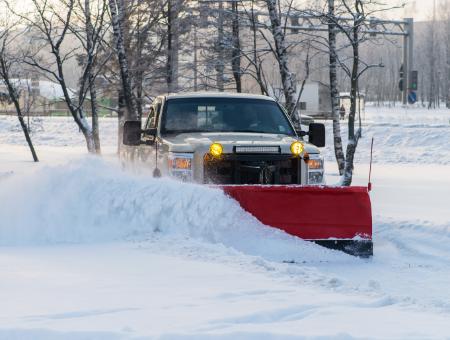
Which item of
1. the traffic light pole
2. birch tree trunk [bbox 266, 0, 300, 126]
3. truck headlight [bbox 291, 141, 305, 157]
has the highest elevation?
the traffic light pole

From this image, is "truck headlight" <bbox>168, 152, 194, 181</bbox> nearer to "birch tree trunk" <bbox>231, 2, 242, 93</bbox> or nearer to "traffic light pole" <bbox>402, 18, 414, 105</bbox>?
"birch tree trunk" <bbox>231, 2, 242, 93</bbox>

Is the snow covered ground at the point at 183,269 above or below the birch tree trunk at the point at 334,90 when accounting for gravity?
below

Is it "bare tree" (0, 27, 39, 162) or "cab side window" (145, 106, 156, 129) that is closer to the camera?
"cab side window" (145, 106, 156, 129)

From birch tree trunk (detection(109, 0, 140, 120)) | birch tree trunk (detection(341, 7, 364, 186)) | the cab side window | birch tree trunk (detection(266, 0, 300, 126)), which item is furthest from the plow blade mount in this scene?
birch tree trunk (detection(109, 0, 140, 120))

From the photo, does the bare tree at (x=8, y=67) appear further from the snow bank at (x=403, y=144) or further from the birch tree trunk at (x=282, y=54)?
the snow bank at (x=403, y=144)

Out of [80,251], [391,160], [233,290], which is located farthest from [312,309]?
[391,160]

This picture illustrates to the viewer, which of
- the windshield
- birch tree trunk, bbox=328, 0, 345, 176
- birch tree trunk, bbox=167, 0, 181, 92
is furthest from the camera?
birch tree trunk, bbox=167, 0, 181, 92

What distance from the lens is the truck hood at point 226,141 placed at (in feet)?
27.6

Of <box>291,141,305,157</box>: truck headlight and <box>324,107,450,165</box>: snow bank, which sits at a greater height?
<box>291,141,305,157</box>: truck headlight

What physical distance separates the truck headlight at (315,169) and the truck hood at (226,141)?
0.08 meters

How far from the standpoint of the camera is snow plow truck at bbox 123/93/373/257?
7.93 m

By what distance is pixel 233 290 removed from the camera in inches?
215

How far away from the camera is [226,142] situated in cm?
843

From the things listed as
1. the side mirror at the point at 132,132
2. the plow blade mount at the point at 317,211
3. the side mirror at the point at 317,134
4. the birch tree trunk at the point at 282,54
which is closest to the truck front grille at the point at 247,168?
the plow blade mount at the point at 317,211
